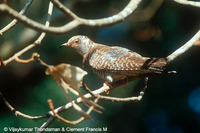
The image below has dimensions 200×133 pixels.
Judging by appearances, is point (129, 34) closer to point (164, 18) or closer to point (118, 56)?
point (164, 18)

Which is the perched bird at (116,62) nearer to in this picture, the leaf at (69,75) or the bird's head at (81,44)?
the bird's head at (81,44)

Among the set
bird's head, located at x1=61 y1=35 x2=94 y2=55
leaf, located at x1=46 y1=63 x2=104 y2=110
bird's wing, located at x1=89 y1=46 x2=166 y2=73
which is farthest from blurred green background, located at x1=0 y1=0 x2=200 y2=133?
leaf, located at x1=46 y1=63 x2=104 y2=110

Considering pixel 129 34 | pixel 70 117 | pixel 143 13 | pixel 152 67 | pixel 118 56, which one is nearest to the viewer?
pixel 152 67

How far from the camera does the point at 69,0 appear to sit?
156 inches

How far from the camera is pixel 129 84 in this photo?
4.05 metres

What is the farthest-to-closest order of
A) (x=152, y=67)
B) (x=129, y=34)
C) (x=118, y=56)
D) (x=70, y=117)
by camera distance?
1. (x=129, y=34)
2. (x=70, y=117)
3. (x=118, y=56)
4. (x=152, y=67)

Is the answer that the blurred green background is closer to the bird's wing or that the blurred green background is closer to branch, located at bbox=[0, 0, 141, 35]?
the bird's wing

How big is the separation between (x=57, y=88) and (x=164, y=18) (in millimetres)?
2006

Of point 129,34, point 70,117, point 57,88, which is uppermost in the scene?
point 129,34

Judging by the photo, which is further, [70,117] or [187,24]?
[187,24]

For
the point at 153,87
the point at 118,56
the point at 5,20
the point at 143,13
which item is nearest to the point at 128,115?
the point at 153,87

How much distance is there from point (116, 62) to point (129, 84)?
1458 millimetres

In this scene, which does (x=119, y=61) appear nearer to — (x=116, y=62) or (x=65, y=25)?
(x=116, y=62)

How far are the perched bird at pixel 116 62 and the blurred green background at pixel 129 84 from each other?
80 cm
